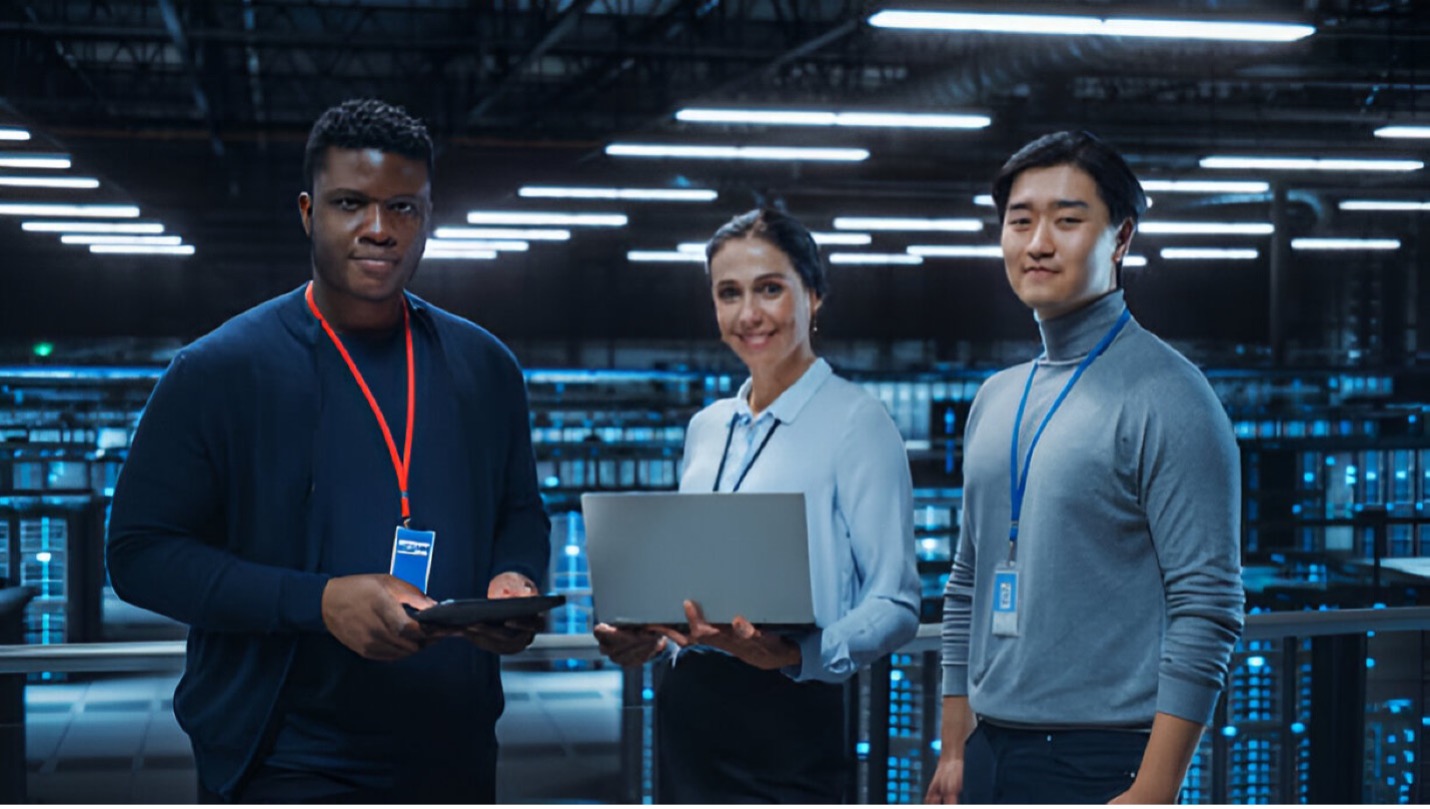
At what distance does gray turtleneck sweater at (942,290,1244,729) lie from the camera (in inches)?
50.3

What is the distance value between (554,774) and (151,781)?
3.08ft

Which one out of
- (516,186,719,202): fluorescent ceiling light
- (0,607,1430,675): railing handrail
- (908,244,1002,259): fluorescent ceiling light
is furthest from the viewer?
(908,244,1002,259): fluorescent ceiling light

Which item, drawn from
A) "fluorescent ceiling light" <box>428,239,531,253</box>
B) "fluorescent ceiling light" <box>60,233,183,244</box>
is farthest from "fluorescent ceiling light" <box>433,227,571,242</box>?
"fluorescent ceiling light" <box>60,233,183,244</box>

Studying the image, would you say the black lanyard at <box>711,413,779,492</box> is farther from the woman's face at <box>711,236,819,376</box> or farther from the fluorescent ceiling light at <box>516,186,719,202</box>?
the fluorescent ceiling light at <box>516,186,719,202</box>

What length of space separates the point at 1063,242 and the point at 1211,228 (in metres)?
16.4

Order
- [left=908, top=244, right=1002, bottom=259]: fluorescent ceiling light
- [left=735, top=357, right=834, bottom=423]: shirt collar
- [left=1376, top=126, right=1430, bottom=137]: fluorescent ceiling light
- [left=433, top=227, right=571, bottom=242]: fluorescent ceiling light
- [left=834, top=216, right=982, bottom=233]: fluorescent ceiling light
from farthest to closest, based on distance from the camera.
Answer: [left=908, top=244, right=1002, bottom=259]: fluorescent ceiling light
[left=834, top=216, right=982, bottom=233]: fluorescent ceiling light
[left=433, top=227, right=571, bottom=242]: fluorescent ceiling light
[left=1376, top=126, right=1430, bottom=137]: fluorescent ceiling light
[left=735, top=357, right=834, bottom=423]: shirt collar

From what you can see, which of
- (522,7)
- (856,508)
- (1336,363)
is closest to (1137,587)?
(856,508)

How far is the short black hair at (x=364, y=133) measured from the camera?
140 centimetres

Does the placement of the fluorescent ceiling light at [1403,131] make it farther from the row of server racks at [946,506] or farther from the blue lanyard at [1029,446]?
the blue lanyard at [1029,446]

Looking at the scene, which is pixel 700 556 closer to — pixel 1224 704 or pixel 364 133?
pixel 364 133

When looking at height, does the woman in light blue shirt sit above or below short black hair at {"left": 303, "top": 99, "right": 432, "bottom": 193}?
below

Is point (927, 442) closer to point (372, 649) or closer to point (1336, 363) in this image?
point (1336, 363)

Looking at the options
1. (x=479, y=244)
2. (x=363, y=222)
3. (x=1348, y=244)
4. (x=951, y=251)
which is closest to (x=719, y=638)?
(x=363, y=222)

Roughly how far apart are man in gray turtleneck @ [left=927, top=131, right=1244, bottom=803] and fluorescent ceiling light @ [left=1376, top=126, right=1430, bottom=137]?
13.0 m
